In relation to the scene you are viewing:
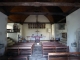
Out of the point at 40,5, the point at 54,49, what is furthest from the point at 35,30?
the point at 40,5

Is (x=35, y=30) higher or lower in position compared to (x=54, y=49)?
higher

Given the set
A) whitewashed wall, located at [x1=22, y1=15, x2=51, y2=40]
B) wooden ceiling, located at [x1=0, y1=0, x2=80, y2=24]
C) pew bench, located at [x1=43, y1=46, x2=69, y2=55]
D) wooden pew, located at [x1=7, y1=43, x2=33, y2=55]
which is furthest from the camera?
whitewashed wall, located at [x1=22, y1=15, x2=51, y2=40]

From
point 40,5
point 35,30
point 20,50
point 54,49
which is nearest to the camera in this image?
point 40,5

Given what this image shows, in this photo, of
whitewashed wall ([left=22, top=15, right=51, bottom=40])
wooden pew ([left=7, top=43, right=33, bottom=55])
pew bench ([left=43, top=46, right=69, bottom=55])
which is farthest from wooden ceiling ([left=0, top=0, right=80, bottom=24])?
pew bench ([left=43, top=46, right=69, bottom=55])

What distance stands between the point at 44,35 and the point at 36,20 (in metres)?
2.41

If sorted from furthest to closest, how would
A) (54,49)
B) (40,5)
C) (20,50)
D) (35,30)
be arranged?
(35,30) → (54,49) → (20,50) → (40,5)

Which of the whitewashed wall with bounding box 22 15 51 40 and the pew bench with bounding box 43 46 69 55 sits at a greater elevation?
the whitewashed wall with bounding box 22 15 51 40

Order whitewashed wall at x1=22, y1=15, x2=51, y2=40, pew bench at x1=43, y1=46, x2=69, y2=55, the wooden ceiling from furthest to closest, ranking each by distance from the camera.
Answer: whitewashed wall at x1=22, y1=15, x2=51, y2=40 < pew bench at x1=43, y1=46, x2=69, y2=55 < the wooden ceiling

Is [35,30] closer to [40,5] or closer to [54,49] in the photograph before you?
[54,49]

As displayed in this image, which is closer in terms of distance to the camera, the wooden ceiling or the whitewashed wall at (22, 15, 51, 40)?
the wooden ceiling

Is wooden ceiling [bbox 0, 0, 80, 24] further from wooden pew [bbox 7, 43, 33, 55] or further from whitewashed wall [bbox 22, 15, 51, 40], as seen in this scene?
wooden pew [bbox 7, 43, 33, 55]

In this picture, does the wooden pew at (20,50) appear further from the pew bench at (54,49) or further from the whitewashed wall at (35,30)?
the whitewashed wall at (35,30)

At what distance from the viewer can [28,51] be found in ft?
18.9

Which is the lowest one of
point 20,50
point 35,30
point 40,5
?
point 20,50
